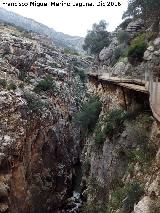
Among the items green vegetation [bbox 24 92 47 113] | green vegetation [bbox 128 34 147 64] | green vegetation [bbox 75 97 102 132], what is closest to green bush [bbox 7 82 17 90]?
green vegetation [bbox 24 92 47 113]

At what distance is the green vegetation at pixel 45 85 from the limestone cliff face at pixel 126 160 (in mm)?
14493

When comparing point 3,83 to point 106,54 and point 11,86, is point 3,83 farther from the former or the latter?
point 106,54

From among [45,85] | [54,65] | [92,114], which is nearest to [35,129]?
[92,114]

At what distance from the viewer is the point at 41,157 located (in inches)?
1820

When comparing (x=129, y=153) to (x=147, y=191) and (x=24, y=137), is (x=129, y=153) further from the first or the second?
(x=24, y=137)

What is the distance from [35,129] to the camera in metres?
45.3

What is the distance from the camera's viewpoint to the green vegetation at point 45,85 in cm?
A: 5244

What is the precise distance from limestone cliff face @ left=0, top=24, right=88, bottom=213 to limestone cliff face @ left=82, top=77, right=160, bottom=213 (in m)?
6.61

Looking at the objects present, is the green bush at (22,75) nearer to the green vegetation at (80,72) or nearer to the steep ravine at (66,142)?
the steep ravine at (66,142)

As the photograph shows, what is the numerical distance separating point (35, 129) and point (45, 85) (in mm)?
8786

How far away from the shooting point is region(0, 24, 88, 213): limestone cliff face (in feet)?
129

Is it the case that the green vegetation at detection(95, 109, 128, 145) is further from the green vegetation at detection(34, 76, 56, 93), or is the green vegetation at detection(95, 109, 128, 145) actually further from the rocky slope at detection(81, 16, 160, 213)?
the green vegetation at detection(34, 76, 56, 93)

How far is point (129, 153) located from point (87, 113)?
20.0 m

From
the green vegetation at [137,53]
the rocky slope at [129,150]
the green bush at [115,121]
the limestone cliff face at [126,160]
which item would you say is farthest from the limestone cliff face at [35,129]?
the green vegetation at [137,53]
